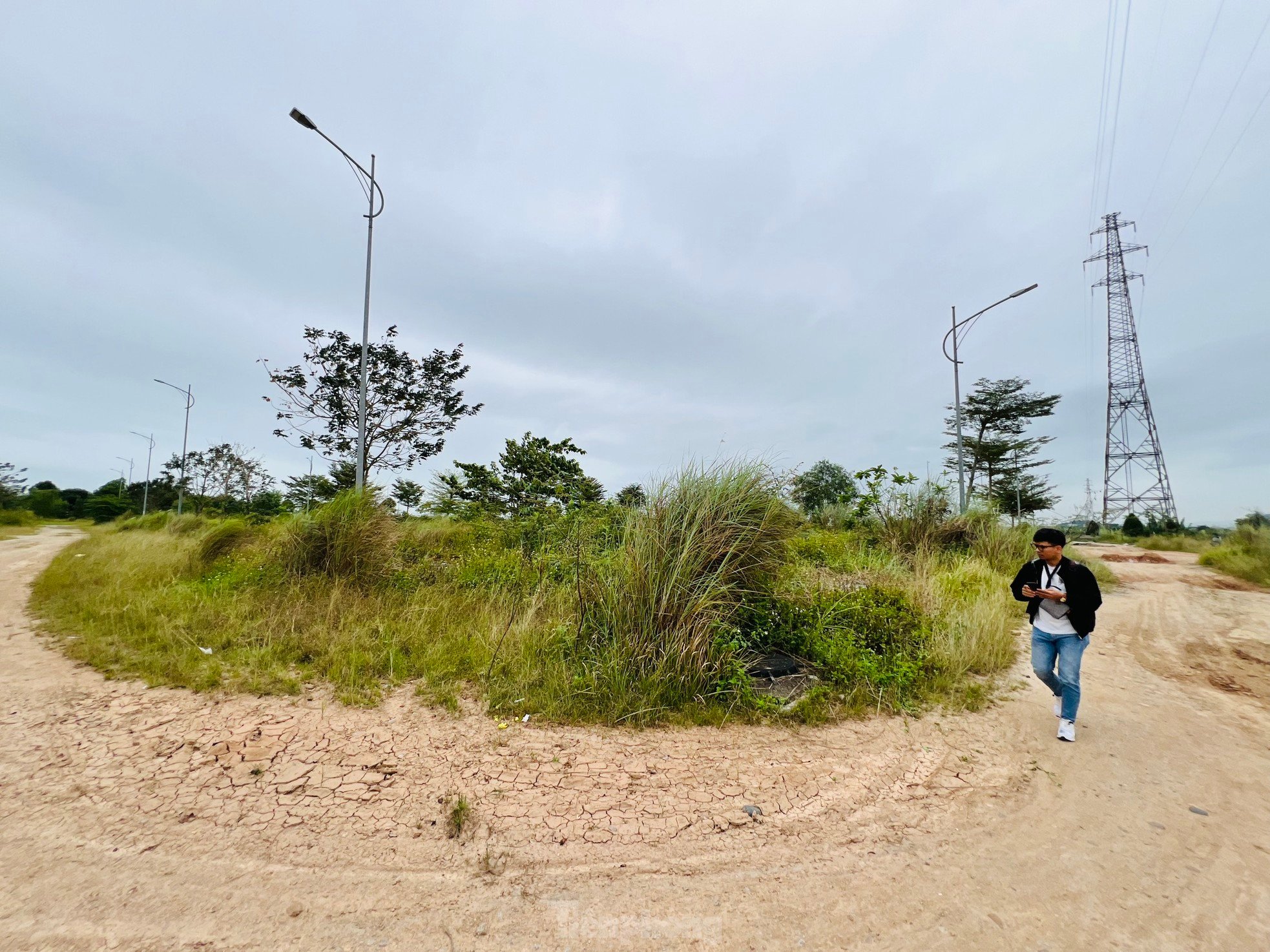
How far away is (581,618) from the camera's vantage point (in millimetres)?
4766

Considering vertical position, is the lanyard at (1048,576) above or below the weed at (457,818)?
above

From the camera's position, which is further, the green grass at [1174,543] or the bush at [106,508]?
the bush at [106,508]

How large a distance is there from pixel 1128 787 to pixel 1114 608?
296 inches

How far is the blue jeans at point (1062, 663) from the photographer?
12.9 ft

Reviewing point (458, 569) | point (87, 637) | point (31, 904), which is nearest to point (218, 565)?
point (87, 637)

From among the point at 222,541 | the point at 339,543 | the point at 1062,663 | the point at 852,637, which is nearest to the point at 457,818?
the point at 852,637

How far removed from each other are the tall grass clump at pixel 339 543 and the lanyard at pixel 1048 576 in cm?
756

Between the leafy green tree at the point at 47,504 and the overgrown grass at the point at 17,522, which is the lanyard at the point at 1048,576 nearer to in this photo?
the overgrown grass at the point at 17,522

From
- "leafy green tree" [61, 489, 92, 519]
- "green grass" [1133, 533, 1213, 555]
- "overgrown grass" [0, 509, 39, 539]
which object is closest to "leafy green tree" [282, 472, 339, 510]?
"overgrown grass" [0, 509, 39, 539]

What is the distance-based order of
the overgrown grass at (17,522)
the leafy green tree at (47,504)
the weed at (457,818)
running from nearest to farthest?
the weed at (457,818), the overgrown grass at (17,522), the leafy green tree at (47,504)

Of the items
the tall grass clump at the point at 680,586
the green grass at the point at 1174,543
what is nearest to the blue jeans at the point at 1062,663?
the tall grass clump at the point at 680,586

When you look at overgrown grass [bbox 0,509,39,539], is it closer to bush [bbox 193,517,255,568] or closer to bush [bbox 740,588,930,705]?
bush [bbox 193,517,255,568]

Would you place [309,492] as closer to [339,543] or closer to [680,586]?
[339,543]

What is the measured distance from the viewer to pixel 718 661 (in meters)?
4.25
